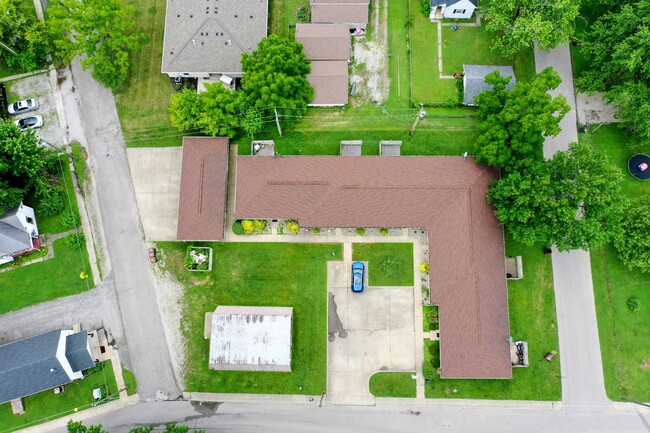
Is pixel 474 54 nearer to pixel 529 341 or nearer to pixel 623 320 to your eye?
pixel 529 341

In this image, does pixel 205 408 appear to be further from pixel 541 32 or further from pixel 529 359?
pixel 541 32

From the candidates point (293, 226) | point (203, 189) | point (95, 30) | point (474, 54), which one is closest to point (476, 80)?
point (474, 54)

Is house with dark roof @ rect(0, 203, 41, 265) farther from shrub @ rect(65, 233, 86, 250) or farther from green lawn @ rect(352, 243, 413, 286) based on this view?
green lawn @ rect(352, 243, 413, 286)

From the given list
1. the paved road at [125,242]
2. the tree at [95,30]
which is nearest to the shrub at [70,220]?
the paved road at [125,242]

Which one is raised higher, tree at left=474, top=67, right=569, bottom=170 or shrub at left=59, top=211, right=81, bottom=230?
tree at left=474, top=67, right=569, bottom=170

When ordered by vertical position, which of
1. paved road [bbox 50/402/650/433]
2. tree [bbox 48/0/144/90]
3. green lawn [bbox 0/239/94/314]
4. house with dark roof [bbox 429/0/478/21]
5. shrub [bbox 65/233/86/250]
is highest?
house with dark roof [bbox 429/0/478/21]

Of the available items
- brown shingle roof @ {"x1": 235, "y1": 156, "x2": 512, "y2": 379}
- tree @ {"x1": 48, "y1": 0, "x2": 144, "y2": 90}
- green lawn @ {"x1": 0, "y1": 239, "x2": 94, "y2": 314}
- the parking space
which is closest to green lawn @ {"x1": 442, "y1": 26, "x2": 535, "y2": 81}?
brown shingle roof @ {"x1": 235, "y1": 156, "x2": 512, "y2": 379}

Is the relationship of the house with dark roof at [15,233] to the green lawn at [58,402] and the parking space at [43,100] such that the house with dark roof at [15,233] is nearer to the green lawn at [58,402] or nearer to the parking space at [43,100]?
the parking space at [43,100]
